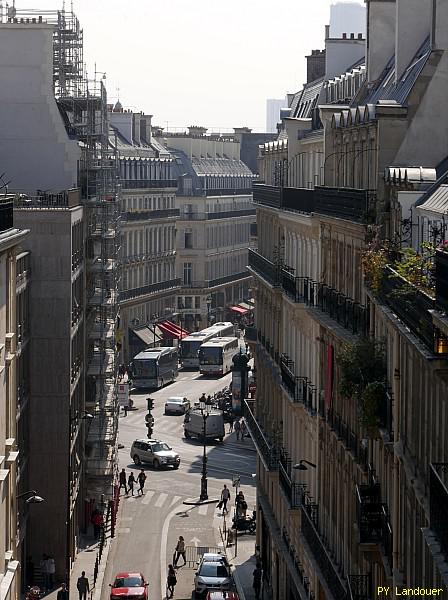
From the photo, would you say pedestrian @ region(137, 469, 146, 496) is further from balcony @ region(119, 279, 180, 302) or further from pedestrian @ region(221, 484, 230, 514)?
balcony @ region(119, 279, 180, 302)

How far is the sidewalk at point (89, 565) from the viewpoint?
201ft

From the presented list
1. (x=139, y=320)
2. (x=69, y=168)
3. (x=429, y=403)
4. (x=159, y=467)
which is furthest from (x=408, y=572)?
(x=139, y=320)

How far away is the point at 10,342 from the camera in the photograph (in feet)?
147

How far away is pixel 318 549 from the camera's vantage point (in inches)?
1791

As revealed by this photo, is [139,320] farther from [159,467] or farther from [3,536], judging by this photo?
[3,536]

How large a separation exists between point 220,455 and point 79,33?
26.8 meters

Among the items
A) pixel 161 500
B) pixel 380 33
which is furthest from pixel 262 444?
pixel 380 33

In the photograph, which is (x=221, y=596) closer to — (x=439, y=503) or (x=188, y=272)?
(x=439, y=503)

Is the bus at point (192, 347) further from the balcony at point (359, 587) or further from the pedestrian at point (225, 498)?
the balcony at point (359, 587)

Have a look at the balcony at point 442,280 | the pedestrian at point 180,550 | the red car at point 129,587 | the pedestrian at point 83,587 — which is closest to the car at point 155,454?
the pedestrian at point 180,550

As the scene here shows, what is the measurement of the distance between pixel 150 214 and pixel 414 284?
4630 inches

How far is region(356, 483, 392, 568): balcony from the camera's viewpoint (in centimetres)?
3306

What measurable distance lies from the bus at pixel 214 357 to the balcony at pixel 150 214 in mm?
13290

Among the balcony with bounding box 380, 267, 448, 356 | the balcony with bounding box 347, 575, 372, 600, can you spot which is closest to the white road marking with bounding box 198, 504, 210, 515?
the balcony with bounding box 347, 575, 372, 600
